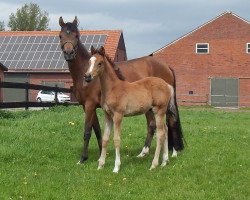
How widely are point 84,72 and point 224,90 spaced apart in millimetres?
37217

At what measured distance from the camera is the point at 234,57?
45.3 meters

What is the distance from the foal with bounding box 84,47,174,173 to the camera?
827 centimetres

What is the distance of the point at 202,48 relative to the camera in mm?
46031

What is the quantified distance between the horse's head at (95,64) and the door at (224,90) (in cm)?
3654

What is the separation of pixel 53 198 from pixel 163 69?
188 inches

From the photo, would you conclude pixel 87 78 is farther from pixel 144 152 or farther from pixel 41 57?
pixel 41 57

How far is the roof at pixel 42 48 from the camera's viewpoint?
154ft

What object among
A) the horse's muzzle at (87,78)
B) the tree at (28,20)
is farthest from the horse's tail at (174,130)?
the tree at (28,20)

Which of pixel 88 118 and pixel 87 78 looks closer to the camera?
pixel 87 78

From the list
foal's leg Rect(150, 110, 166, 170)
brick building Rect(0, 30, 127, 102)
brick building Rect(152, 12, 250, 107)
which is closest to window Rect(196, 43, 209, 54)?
brick building Rect(152, 12, 250, 107)

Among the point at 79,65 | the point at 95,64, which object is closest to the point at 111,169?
the point at 95,64

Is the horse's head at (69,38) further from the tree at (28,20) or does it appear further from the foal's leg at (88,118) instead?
the tree at (28,20)

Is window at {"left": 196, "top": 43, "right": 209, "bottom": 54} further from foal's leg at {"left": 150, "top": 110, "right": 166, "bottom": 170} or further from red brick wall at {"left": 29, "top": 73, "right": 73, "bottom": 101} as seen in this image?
foal's leg at {"left": 150, "top": 110, "right": 166, "bottom": 170}

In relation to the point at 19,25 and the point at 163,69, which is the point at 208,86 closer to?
the point at 163,69
